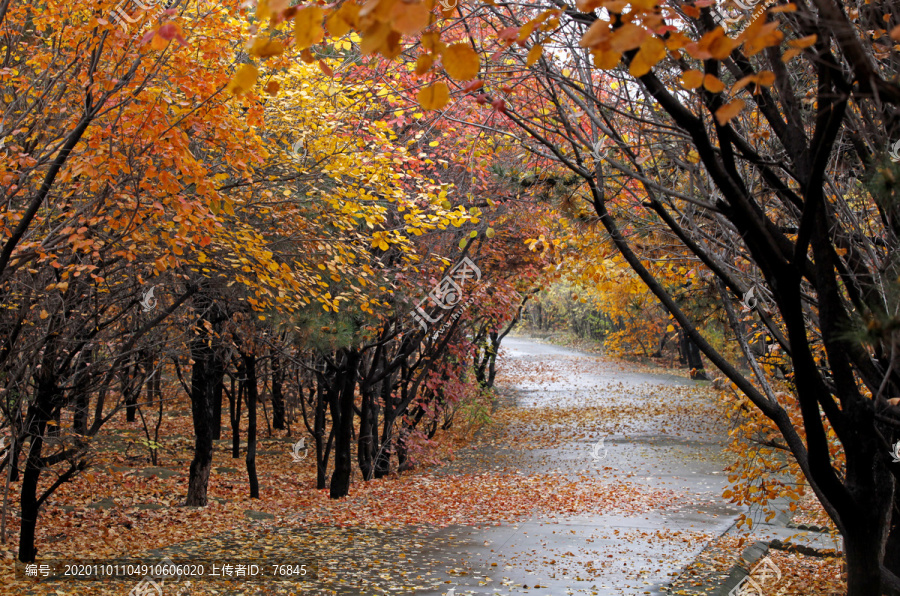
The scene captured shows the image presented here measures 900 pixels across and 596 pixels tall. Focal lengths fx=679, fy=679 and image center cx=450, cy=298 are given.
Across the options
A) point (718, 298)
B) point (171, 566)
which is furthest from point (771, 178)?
point (171, 566)

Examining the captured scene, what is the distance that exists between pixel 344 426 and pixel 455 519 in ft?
9.73

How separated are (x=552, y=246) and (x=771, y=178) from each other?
3.45m

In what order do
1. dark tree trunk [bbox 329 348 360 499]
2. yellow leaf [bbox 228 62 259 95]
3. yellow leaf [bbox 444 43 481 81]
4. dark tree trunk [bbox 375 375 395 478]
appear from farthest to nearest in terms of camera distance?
1. dark tree trunk [bbox 375 375 395 478]
2. dark tree trunk [bbox 329 348 360 499]
3. yellow leaf [bbox 228 62 259 95]
4. yellow leaf [bbox 444 43 481 81]

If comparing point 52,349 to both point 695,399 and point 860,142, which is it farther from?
point 695,399

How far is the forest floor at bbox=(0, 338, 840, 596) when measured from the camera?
23.5ft

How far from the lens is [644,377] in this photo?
35438 mm

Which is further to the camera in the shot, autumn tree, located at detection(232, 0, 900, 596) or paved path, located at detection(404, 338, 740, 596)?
paved path, located at detection(404, 338, 740, 596)

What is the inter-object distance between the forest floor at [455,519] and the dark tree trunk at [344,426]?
0.35 meters

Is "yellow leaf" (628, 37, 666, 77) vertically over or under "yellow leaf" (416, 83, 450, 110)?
over

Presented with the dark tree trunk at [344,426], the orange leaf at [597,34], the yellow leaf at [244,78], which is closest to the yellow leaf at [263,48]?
the yellow leaf at [244,78]

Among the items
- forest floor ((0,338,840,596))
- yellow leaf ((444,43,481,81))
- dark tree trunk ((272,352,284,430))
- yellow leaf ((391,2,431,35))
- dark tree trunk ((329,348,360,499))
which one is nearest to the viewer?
yellow leaf ((391,2,431,35))

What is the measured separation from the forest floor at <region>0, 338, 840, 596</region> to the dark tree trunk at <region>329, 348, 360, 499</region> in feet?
1.15

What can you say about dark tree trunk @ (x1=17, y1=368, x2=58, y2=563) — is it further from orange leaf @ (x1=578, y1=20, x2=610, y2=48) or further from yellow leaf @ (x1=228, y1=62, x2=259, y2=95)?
orange leaf @ (x1=578, y1=20, x2=610, y2=48)

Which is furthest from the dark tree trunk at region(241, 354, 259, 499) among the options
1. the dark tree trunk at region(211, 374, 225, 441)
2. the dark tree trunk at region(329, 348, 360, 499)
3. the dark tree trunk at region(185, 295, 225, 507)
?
the dark tree trunk at region(211, 374, 225, 441)
